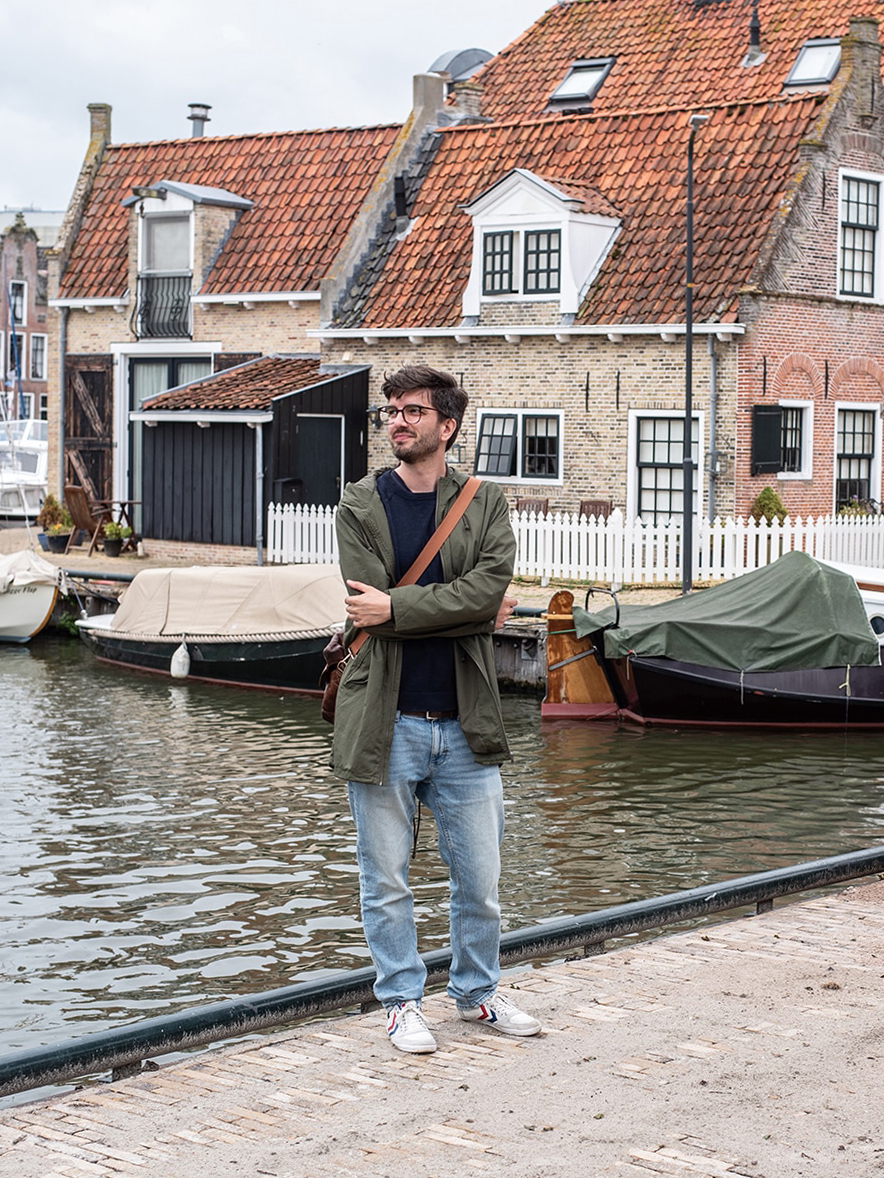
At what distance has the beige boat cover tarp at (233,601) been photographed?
19875mm

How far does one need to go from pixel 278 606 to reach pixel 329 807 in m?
6.94

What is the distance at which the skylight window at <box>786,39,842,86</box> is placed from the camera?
2720cm

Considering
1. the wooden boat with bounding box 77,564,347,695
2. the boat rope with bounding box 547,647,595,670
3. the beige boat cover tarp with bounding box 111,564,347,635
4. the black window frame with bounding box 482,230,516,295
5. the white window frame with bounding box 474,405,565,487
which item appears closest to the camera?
the boat rope with bounding box 547,647,595,670

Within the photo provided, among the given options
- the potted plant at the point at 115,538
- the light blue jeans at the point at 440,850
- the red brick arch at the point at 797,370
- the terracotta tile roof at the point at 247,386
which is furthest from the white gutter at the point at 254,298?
the light blue jeans at the point at 440,850

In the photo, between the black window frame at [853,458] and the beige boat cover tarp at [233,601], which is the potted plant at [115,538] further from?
the black window frame at [853,458]

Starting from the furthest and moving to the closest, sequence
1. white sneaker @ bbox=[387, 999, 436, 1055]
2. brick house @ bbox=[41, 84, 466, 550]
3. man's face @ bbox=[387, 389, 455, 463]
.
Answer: brick house @ bbox=[41, 84, 466, 550], man's face @ bbox=[387, 389, 455, 463], white sneaker @ bbox=[387, 999, 436, 1055]

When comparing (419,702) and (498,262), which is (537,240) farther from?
(419,702)

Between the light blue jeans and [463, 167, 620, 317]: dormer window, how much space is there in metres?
19.5

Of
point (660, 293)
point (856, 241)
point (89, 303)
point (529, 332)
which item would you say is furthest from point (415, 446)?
point (89, 303)

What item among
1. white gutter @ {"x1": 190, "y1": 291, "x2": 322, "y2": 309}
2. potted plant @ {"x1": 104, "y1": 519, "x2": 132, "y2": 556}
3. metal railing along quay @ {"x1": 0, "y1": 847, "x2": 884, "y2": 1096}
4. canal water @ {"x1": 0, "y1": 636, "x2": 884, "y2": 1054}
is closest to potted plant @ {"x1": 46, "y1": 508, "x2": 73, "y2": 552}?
potted plant @ {"x1": 104, "y1": 519, "x2": 132, "y2": 556}

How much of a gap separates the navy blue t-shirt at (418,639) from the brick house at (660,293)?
58.6ft

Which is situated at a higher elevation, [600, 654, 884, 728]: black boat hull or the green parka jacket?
the green parka jacket

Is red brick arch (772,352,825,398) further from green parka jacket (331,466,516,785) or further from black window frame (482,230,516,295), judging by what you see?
green parka jacket (331,466,516,785)

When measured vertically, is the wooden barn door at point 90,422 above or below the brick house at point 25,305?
below
